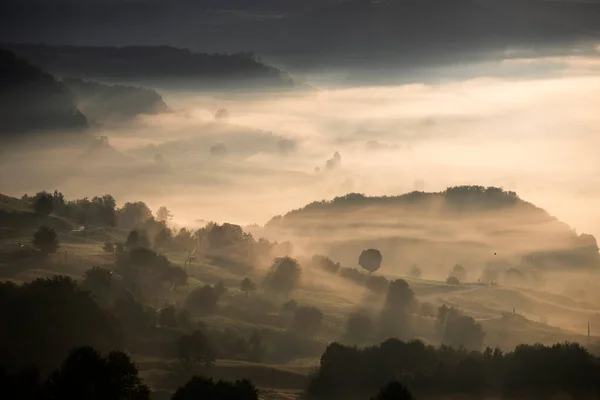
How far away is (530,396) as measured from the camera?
140 m

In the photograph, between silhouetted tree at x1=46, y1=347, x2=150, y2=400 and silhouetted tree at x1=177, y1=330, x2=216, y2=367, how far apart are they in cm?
5139

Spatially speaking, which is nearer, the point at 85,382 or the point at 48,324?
the point at 85,382

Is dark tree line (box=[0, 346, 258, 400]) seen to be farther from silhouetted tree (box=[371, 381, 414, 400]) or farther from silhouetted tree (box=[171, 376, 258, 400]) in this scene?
silhouetted tree (box=[371, 381, 414, 400])

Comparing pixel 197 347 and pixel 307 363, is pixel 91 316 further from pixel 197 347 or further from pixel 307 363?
pixel 307 363

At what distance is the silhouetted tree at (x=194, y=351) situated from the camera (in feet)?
537

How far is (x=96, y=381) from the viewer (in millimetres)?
108000

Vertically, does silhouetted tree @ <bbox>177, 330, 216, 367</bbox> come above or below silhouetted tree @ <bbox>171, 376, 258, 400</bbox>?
above

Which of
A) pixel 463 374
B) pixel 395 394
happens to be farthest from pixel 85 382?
pixel 463 374

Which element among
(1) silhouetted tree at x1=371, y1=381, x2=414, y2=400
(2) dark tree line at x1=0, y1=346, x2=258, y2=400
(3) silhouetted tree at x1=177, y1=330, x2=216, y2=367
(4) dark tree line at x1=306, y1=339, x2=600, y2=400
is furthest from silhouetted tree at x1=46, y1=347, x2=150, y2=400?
(3) silhouetted tree at x1=177, y1=330, x2=216, y2=367

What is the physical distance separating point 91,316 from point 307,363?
141 feet

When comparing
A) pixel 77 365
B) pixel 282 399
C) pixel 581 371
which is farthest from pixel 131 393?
pixel 581 371

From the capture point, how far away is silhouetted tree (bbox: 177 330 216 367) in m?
164

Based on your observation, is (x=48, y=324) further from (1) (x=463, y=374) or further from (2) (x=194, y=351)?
(1) (x=463, y=374)

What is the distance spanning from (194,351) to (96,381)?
2268 inches
